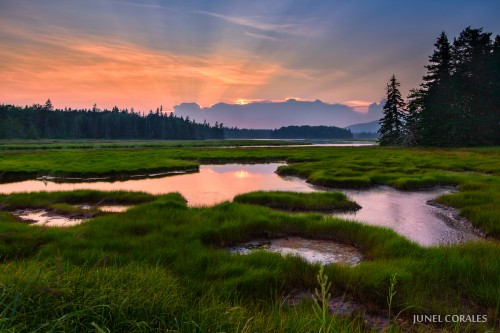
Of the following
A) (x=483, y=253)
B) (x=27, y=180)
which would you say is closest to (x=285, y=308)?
(x=483, y=253)

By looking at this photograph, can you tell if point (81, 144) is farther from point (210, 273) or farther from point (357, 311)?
point (357, 311)

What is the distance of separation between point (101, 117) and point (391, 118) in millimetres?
160268

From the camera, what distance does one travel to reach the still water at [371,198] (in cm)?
1203

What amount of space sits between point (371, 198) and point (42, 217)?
1907 centimetres

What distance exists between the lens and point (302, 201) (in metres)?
16.9

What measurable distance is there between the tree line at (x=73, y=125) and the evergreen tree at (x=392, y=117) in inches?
5618

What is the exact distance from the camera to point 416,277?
671 cm

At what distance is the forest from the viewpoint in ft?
442

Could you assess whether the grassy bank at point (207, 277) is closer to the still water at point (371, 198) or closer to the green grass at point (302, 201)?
the still water at point (371, 198)

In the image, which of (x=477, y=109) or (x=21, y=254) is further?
(x=477, y=109)

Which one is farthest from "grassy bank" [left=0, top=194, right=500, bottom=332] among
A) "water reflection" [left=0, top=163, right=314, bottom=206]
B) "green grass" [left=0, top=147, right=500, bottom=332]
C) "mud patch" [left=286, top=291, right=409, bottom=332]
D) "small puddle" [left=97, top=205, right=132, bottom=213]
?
"water reflection" [left=0, top=163, right=314, bottom=206]

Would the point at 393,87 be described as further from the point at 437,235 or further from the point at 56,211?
the point at 56,211

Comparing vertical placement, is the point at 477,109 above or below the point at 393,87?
below

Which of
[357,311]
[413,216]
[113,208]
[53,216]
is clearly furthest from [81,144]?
[357,311]
